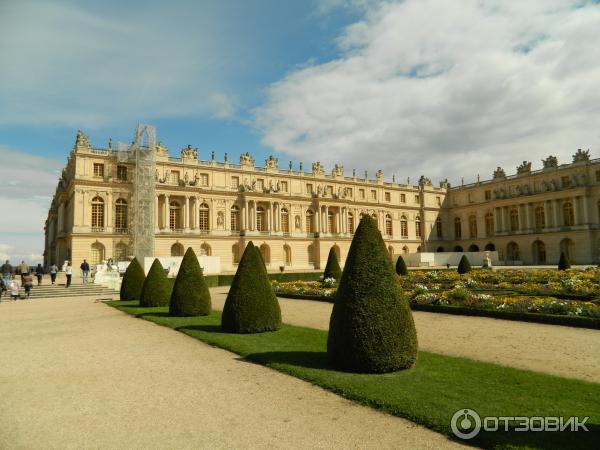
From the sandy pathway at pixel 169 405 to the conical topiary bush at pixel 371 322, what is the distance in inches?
36.3

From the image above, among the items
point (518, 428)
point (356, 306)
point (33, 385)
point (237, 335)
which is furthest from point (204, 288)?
Result: point (518, 428)

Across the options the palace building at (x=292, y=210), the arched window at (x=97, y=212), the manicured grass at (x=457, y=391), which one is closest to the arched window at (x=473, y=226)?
the palace building at (x=292, y=210)

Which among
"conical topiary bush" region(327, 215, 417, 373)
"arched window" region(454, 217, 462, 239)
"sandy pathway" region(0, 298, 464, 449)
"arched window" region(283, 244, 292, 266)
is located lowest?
"sandy pathway" region(0, 298, 464, 449)

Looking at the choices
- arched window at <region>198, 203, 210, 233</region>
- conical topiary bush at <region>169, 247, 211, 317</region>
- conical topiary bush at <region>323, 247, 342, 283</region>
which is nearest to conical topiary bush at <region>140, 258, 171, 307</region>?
conical topiary bush at <region>169, 247, 211, 317</region>

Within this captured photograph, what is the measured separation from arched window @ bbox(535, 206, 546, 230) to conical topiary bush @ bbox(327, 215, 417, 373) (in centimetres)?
5778

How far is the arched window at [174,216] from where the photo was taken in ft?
157

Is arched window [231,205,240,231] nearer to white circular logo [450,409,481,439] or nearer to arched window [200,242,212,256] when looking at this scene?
arched window [200,242,212,256]

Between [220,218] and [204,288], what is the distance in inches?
1430

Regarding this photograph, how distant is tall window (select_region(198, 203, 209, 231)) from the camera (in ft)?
162

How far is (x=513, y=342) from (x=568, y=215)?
174ft

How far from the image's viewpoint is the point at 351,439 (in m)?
Result: 4.66

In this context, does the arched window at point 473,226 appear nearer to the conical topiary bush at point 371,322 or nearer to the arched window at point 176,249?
the arched window at point 176,249

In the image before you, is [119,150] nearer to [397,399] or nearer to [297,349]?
[297,349]

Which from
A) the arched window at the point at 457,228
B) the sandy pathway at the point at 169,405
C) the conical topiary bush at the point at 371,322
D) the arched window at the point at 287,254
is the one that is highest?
the arched window at the point at 457,228
